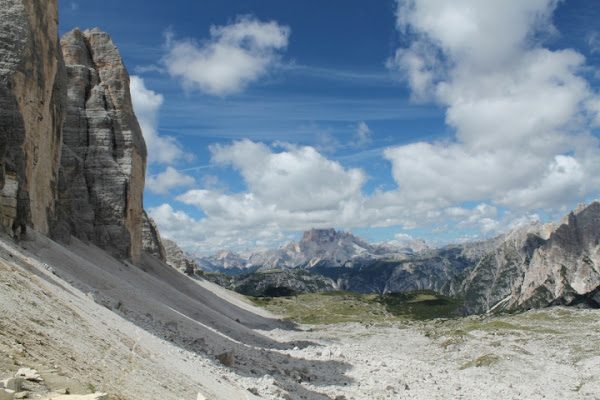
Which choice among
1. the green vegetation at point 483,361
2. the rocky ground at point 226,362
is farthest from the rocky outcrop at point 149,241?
the green vegetation at point 483,361

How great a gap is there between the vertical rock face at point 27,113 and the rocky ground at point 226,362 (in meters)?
6.65

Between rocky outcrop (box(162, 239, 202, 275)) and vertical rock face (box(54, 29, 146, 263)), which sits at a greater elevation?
vertical rock face (box(54, 29, 146, 263))

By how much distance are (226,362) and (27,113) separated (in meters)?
36.7

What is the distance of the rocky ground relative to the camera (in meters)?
16.7

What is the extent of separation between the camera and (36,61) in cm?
4897

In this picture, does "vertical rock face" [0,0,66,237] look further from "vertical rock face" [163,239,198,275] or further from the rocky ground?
"vertical rock face" [163,239,198,275]

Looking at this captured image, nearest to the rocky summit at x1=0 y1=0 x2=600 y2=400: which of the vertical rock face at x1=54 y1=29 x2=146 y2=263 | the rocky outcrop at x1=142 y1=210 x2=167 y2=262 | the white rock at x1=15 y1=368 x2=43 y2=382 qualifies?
the white rock at x1=15 y1=368 x2=43 y2=382

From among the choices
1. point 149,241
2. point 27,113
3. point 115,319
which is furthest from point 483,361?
point 149,241

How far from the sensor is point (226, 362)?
3191cm

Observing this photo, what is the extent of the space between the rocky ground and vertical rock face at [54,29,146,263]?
18.4m

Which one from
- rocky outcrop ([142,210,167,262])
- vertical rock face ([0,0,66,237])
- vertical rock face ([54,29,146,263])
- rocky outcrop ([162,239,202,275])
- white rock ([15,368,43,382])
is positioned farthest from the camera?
rocky outcrop ([162,239,202,275])

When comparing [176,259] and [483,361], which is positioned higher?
[176,259]

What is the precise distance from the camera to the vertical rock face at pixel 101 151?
77000mm

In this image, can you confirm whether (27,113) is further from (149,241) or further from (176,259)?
(176,259)
